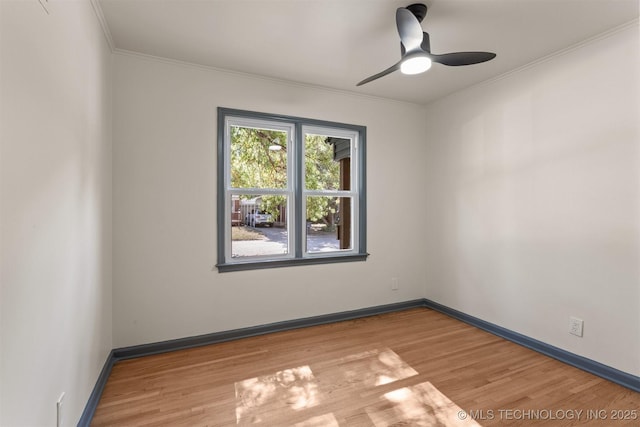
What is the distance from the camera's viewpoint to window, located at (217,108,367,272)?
316cm

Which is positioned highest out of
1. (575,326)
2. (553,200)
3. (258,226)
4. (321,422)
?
(553,200)

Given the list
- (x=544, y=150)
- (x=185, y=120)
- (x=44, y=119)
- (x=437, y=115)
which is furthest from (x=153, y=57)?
(x=544, y=150)

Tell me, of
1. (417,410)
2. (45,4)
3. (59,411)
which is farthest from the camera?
(417,410)

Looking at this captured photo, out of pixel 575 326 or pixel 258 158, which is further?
pixel 258 158

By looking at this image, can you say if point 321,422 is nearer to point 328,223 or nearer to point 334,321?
point 334,321

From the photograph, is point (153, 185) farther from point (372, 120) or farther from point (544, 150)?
point (544, 150)

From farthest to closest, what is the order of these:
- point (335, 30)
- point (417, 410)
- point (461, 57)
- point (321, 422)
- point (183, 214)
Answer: point (183, 214), point (335, 30), point (461, 57), point (417, 410), point (321, 422)

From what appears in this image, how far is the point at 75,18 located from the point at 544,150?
138 inches

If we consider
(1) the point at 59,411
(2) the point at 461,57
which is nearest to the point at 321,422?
(1) the point at 59,411

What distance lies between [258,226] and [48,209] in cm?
204

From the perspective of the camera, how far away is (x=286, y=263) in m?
3.35

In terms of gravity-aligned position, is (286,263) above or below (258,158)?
below

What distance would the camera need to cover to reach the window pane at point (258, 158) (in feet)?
10.5

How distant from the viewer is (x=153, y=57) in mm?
2770
